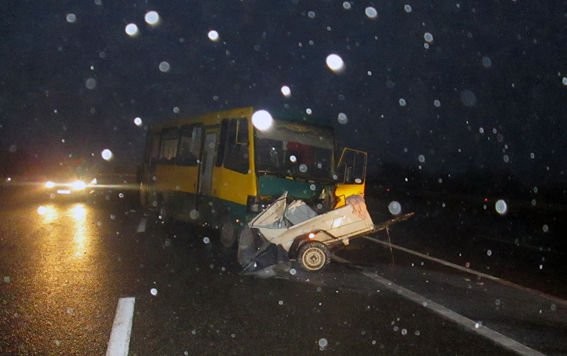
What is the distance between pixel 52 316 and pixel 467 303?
16.8 feet

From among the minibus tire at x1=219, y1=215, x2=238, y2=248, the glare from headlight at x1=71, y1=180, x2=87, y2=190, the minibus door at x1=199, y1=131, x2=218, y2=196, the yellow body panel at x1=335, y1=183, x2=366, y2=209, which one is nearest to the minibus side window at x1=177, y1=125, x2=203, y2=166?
the minibus door at x1=199, y1=131, x2=218, y2=196

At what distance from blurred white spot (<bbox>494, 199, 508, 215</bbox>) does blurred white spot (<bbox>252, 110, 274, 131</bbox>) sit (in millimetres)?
16346

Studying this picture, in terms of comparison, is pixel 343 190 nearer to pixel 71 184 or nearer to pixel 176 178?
pixel 176 178

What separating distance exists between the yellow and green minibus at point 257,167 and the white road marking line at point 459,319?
2.82 metres

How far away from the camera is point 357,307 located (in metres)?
6.53

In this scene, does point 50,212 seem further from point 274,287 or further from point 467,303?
point 467,303

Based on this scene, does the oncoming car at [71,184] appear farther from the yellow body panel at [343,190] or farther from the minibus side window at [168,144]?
the yellow body panel at [343,190]

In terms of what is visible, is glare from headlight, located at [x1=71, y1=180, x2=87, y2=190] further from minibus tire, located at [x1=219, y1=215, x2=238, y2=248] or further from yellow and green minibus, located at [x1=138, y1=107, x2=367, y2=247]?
minibus tire, located at [x1=219, y1=215, x2=238, y2=248]

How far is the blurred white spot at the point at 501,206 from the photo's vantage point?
2410cm

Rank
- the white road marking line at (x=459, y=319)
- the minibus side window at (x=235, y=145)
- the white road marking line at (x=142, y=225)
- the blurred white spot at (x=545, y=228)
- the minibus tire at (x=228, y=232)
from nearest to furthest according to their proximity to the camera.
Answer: the white road marking line at (x=459, y=319), the minibus side window at (x=235, y=145), the minibus tire at (x=228, y=232), the white road marking line at (x=142, y=225), the blurred white spot at (x=545, y=228)

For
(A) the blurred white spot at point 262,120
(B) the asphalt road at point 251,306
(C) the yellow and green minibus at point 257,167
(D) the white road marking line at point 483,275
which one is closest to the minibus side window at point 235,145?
(C) the yellow and green minibus at point 257,167

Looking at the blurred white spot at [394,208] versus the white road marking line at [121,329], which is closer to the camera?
the white road marking line at [121,329]

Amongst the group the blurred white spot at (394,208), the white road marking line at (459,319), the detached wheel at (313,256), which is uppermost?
the blurred white spot at (394,208)

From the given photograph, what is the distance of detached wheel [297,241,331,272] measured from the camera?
342 inches
